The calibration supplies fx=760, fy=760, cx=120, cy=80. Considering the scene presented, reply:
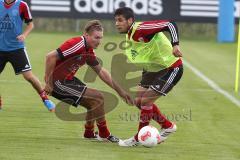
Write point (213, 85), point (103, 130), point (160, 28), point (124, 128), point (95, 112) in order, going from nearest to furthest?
point (160, 28) < point (95, 112) < point (103, 130) < point (124, 128) < point (213, 85)

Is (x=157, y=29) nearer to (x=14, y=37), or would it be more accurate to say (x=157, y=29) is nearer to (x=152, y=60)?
(x=152, y=60)

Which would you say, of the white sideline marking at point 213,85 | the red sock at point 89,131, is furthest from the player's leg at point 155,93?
the white sideline marking at point 213,85

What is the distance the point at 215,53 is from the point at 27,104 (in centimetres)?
1416

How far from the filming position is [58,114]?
538 inches

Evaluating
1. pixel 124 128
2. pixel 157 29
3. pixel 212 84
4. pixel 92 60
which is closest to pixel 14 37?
pixel 124 128

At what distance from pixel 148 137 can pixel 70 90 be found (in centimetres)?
136

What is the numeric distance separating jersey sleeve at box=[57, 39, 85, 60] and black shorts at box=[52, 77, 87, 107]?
0.59 metres

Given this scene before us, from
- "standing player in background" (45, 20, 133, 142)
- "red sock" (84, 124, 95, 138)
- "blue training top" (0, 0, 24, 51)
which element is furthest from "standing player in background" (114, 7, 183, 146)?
"blue training top" (0, 0, 24, 51)

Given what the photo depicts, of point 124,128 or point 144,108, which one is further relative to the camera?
point 124,128

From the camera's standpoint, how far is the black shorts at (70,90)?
11023 mm

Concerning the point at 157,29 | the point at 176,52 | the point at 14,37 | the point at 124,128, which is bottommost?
the point at 124,128

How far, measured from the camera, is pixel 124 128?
41.3 ft

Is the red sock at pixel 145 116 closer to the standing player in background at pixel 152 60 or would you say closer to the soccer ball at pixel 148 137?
the standing player in background at pixel 152 60

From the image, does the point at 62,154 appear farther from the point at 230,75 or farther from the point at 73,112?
the point at 230,75
